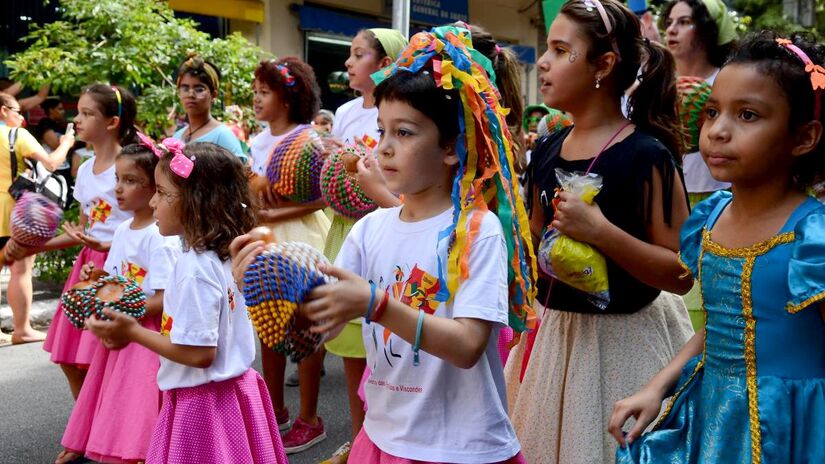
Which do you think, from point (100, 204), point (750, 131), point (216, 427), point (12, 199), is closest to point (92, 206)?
point (100, 204)

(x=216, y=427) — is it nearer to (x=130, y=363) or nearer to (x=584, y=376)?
(x=130, y=363)

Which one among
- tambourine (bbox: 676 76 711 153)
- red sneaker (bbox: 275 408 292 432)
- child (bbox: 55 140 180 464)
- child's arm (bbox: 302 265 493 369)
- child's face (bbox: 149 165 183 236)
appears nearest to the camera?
child's arm (bbox: 302 265 493 369)

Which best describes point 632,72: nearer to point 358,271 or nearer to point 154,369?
point 358,271

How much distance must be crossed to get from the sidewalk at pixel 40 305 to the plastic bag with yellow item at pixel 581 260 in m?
6.34

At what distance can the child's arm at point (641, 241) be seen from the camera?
7.86 feet

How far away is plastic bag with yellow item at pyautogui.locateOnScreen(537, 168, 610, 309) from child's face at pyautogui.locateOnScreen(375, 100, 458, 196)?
0.40 meters

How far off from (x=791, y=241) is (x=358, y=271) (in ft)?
3.60

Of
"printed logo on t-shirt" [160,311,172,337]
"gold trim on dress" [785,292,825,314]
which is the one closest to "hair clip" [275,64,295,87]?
"printed logo on t-shirt" [160,311,172,337]

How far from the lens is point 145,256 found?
3943 millimetres

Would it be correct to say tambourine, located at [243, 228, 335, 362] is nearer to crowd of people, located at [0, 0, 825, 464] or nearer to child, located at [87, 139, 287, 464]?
crowd of people, located at [0, 0, 825, 464]

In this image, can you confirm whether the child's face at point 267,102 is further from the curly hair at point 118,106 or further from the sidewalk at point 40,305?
the sidewalk at point 40,305

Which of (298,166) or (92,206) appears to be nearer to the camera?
(298,166)

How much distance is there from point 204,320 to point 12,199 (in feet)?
15.9

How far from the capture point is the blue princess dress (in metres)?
1.87
